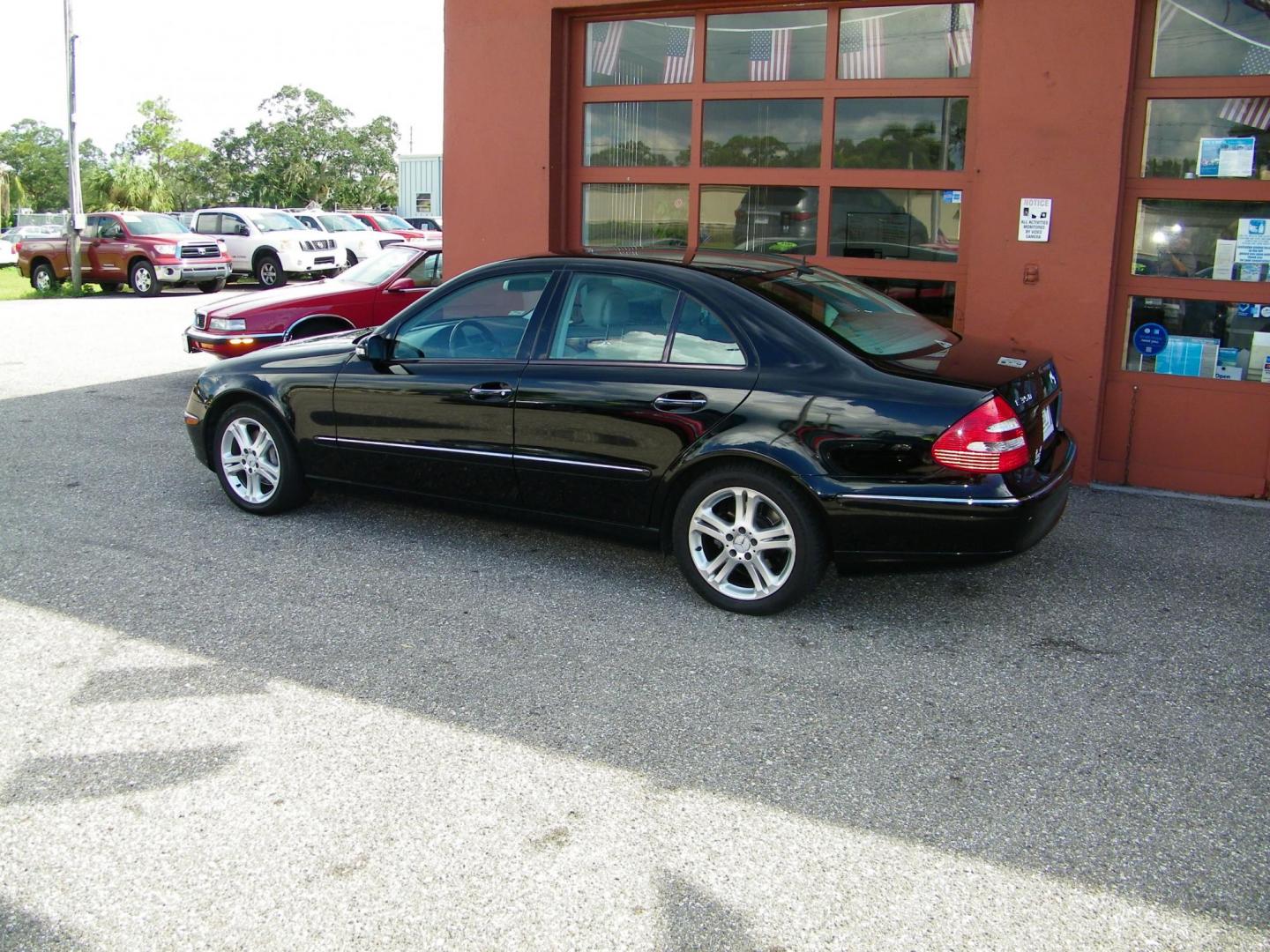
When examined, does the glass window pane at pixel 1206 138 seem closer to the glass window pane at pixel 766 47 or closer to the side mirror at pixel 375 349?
the glass window pane at pixel 766 47

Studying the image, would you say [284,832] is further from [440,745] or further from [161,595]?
[161,595]

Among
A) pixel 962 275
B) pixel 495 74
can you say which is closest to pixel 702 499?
pixel 962 275

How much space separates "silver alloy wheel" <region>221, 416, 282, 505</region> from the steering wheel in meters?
1.21

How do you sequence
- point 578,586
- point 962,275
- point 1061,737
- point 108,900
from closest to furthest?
point 108,900
point 1061,737
point 578,586
point 962,275

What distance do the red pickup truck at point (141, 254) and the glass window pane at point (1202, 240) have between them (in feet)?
65.4

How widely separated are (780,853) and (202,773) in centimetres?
175

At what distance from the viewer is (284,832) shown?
3.21 meters

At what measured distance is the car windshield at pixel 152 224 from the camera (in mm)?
23203

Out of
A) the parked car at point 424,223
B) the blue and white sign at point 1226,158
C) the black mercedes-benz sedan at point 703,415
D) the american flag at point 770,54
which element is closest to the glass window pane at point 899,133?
the american flag at point 770,54

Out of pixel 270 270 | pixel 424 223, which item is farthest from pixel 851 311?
pixel 424 223

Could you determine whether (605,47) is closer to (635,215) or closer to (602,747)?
(635,215)

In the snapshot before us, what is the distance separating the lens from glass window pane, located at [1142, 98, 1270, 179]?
684 centimetres

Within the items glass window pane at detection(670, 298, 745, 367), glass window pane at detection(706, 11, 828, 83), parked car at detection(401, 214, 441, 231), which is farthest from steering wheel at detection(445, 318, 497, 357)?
parked car at detection(401, 214, 441, 231)

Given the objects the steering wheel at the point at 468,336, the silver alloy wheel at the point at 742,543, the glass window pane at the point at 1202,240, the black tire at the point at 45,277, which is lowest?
the silver alloy wheel at the point at 742,543
